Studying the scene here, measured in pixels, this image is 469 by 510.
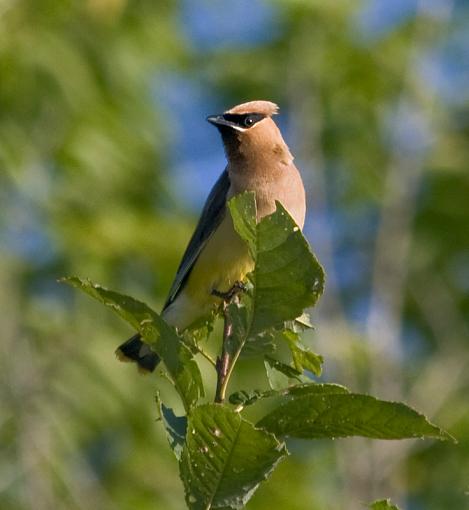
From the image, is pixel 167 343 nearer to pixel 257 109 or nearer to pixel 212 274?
pixel 212 274

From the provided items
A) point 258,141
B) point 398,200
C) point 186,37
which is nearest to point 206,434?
point 258,141

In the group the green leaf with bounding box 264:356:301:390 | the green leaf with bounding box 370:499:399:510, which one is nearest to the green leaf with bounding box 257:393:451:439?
the green leaf with bounding box 370:499:399:510

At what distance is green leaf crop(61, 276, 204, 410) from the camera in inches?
102

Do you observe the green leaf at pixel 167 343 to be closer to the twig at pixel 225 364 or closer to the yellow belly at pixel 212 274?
the twig at pixel 225 364

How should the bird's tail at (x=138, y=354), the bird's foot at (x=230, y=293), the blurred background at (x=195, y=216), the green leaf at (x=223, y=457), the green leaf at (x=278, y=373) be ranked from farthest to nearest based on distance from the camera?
the blurred background at (x=195, y=216)
the bird's tail at (x=138, y=354)
the bird's foot at (x=230, y=293)
the green leaf at (x=278, y=373)
the green leaf at (x=223, y=457)

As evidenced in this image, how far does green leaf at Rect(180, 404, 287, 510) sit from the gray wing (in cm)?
253

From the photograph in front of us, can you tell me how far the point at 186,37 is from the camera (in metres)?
10.3

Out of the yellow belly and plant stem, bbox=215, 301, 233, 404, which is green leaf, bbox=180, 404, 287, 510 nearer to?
plant stem, bbox=215, 301, 233, 404

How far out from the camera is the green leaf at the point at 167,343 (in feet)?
8.52

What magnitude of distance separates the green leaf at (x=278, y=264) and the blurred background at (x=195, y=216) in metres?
4.78

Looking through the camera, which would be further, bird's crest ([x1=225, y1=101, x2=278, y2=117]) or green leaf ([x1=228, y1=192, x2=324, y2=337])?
bird's crest ([x1=225, y1=101, x2=278, y2=117])

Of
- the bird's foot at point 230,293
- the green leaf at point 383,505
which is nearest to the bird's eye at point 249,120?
the bird's foot at point 230,293

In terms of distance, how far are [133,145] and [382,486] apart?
8.89 ft

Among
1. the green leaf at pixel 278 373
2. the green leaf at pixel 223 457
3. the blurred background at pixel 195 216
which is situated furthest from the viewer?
the blurred background at pixel 195 216
